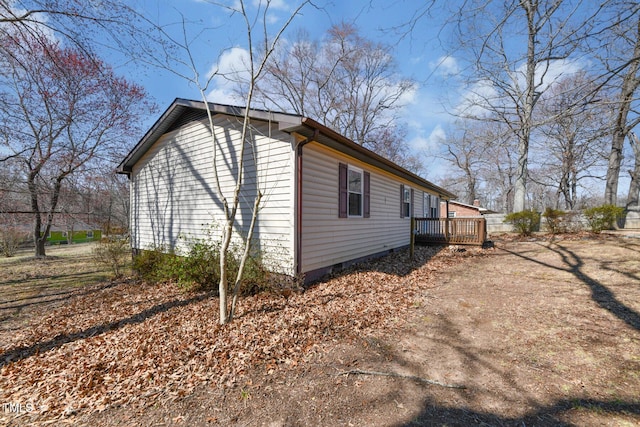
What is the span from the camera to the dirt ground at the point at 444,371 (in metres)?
2.38

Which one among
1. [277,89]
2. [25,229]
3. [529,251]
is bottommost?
[529,251]

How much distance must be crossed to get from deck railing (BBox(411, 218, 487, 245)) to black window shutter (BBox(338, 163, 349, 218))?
418 cm

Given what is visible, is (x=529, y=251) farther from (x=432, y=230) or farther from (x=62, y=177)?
(x=62, y=177)

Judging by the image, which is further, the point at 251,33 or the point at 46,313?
the point at 46,313

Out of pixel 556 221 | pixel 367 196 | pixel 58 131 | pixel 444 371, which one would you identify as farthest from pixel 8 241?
pixel 556 221

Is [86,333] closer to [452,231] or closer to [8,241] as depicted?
[452,231]

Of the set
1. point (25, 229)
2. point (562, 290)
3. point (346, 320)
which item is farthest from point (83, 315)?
point (25, 229)

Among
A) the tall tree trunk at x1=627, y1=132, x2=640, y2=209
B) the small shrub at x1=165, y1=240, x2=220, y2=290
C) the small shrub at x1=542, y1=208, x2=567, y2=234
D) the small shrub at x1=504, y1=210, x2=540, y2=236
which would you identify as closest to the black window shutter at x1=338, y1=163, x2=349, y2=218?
the small shrub at x1=165, y1=240, x2=220, y2=290

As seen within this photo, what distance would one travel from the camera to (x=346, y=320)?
4234mm

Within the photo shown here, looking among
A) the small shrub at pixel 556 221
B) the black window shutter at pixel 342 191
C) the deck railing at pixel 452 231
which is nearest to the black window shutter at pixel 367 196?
the black window shutter at pixel 342 191

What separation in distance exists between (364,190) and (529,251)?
6581 mm

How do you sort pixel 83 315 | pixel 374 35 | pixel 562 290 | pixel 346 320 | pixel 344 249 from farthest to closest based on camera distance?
pixel 344 249
pixel 562 290
pixel 83 315
pixel 346 320
pixel 374 35

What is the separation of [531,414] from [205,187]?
7.64 metres

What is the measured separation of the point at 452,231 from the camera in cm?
1093
